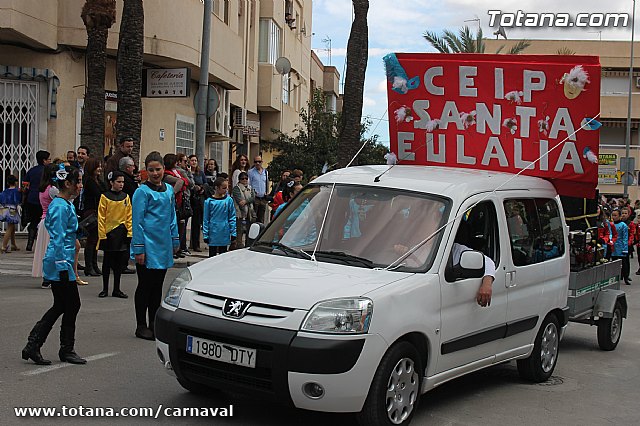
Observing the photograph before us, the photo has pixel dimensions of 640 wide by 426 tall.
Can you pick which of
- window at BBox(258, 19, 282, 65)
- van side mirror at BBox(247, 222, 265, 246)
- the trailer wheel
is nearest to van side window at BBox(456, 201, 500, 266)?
van side mirror at BBox(247, 222, 265, 246)

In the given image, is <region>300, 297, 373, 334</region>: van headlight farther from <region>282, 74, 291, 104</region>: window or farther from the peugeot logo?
<region>282, 74, 291, 104</region>: window

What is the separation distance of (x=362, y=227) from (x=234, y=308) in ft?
4.77

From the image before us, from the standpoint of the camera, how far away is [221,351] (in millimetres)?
5844

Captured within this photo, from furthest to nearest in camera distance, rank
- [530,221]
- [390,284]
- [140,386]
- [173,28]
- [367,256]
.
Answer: [173,28] → [530,221] → [140,386] → [367,256] → [390,284]

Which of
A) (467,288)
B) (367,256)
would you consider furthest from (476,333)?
(367,256)

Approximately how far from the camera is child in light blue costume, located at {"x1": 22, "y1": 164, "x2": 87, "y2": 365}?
7582 mm

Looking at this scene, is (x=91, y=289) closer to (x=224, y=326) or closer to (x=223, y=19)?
(x=224, y=326)

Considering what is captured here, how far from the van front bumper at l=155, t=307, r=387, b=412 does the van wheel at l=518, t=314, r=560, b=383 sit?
2.77 meters

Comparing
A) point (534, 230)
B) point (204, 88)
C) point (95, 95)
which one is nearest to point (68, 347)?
point (534, 230)

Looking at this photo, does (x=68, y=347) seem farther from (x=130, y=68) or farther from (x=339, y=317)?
(x=130, y=68)

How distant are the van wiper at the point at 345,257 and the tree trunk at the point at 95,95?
38.6ft

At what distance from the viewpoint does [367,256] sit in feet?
21.7

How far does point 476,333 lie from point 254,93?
95.7 feet

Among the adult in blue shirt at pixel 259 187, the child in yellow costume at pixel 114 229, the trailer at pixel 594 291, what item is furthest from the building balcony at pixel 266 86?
the trailer at pixel 594 291
